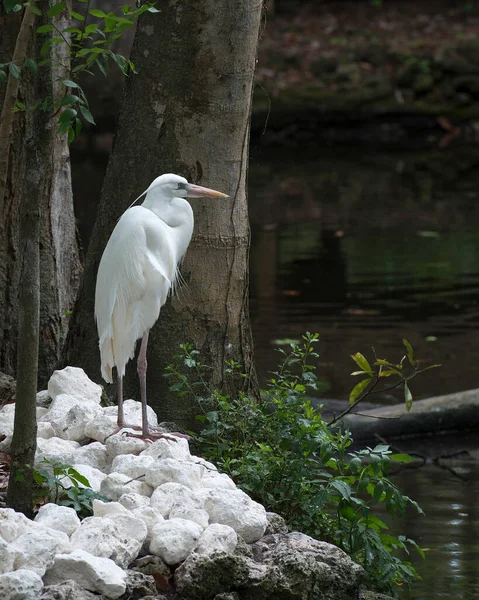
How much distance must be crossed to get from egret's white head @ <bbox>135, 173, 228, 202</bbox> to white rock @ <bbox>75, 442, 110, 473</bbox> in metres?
1.08

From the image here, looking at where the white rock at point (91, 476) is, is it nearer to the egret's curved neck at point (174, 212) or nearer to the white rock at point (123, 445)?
the white rock at point (123, 445)

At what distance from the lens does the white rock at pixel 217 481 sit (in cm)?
418

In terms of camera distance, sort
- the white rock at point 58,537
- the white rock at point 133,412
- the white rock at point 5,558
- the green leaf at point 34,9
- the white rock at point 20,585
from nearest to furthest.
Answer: the white rock at point 20,585
the white rock at point 5,558
the white rock at point 58,537
the green leaf at point 34,9
the white rock at point 133,412

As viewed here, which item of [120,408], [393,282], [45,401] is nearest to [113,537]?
[120,408]

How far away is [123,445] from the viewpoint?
4.40m

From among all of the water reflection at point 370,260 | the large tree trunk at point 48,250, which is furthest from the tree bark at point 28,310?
the water reflection at point 370,260

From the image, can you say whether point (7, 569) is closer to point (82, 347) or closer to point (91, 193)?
point (82, 347)

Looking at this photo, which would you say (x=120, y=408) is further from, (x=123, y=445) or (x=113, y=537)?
(x=113, y=537)

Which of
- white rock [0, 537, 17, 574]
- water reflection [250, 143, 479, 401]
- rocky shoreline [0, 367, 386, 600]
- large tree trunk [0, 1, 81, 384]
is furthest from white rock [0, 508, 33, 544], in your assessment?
water reflection [250, 143, 479, 401]

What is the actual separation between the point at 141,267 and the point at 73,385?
24.3 inches

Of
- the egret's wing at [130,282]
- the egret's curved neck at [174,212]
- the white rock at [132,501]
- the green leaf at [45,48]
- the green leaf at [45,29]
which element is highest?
the green leaf at [45,29]

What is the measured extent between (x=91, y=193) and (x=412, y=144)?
7058 mm

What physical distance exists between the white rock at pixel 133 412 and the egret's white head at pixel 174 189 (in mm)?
917

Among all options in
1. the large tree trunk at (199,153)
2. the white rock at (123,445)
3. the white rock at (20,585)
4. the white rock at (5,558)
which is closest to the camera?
the white rock at (20,585)
